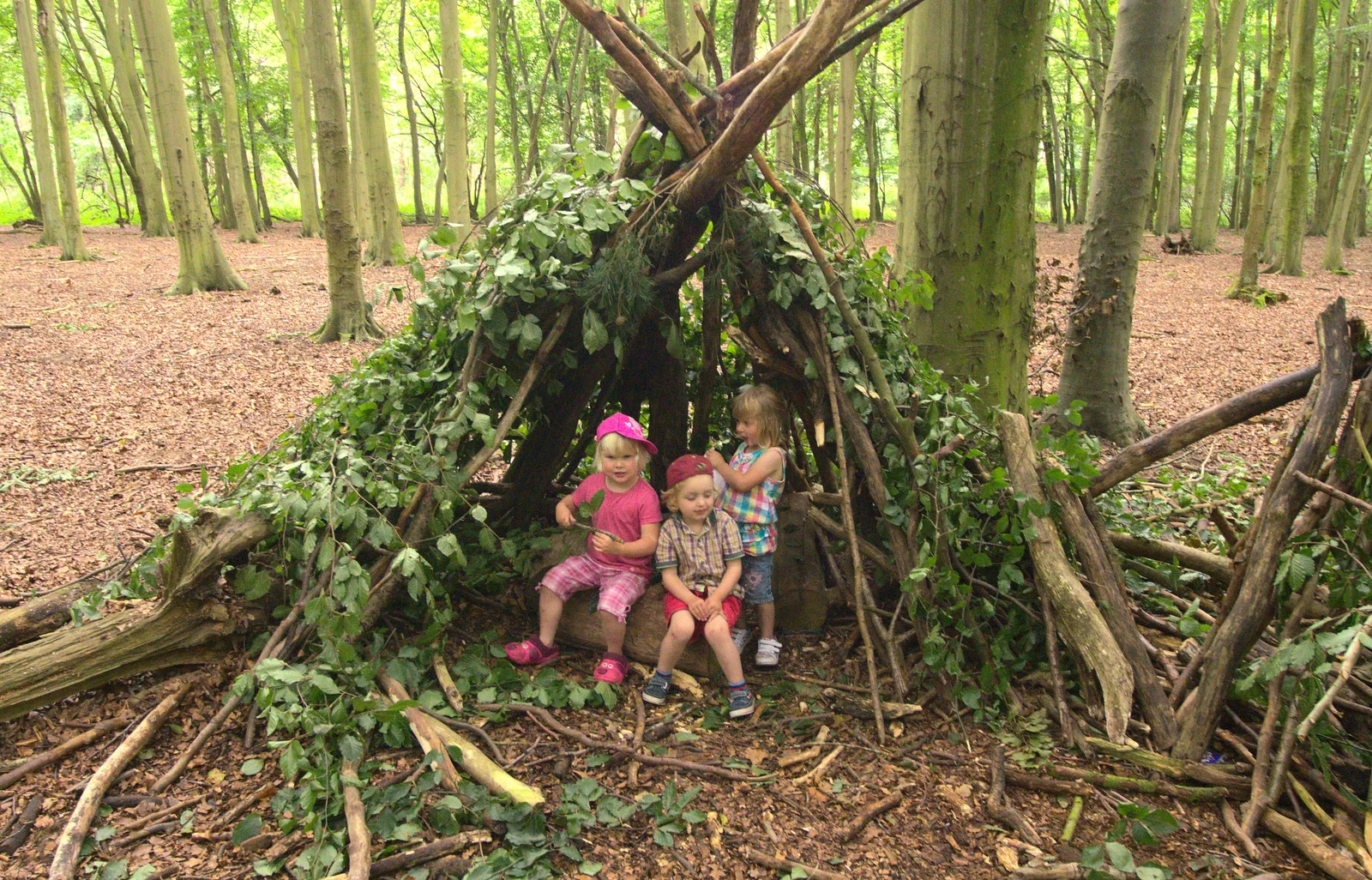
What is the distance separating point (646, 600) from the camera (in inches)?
142

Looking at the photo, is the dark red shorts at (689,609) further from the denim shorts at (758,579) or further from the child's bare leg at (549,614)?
the child's bare leg at (549,614)

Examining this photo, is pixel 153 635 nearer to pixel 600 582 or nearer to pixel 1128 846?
pixel 600 582

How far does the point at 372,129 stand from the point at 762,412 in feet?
38.2

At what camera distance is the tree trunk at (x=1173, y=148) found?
1658cm

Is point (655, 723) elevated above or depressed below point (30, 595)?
below

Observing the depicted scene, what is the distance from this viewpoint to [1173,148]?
17.6 m

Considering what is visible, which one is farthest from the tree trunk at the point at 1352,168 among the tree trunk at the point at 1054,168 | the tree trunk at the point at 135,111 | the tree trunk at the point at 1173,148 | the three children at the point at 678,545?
the tree trunk at the point at 135,111

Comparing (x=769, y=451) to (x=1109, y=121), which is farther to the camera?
(x=1109, y=121)

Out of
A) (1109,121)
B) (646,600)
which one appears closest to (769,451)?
(646,600)

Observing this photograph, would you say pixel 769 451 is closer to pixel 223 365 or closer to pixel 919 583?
pixel 919 583

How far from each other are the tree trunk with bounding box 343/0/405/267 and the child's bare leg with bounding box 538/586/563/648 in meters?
8.28

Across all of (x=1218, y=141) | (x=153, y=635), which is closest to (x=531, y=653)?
(x=153, y=635)

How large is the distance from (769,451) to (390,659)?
5.62 ft

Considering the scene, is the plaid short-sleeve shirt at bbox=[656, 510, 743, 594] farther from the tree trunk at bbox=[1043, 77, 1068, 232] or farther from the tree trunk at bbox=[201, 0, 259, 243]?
the tree trunk at bbox=[1043, 77, 1068, 232]
